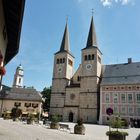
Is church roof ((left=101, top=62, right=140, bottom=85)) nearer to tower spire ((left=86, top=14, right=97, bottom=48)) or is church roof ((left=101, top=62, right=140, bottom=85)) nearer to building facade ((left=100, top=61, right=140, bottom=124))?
building facade ((left=100, top=61, right=140, bottom=124))

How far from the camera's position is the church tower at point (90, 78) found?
52562mm

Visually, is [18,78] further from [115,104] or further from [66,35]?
[115,104]

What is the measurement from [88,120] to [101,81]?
10.8 meters

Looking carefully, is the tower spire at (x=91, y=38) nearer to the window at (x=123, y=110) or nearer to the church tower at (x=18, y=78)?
the window at (x=123, y=110)

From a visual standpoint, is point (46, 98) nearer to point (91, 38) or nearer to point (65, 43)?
point (65, 43)

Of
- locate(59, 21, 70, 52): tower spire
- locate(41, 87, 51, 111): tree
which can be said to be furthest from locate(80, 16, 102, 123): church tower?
locate(41, 87, 51, 111): tree

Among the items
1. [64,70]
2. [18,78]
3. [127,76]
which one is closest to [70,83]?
[64,70]

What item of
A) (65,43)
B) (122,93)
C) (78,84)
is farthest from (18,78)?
(122,93)

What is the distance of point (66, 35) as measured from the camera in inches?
2601

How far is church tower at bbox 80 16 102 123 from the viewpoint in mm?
52562

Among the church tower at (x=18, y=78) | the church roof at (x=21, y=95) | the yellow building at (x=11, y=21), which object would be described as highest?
the church tower at (x=18, y=78)

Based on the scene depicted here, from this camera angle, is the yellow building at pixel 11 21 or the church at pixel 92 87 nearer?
the yellow building at pixel 11 21

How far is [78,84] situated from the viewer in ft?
194

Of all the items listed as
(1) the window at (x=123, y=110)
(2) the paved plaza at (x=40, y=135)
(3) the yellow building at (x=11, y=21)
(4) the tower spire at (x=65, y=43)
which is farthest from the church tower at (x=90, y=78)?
(3) the yellow building at (x=11, y=21)
